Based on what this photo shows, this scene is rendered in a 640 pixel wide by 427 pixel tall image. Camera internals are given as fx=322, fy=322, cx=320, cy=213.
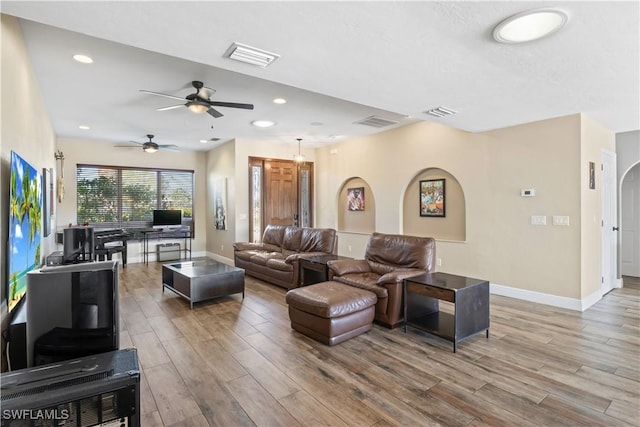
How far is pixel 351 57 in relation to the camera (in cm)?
260

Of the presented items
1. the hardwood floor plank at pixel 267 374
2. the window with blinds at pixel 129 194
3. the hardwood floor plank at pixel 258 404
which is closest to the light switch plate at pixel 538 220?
the hardwood floor plank at pixel 267 374

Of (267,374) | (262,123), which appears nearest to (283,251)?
(262,123)

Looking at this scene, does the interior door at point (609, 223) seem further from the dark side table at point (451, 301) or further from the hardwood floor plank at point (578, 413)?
the hardwood floor plank at point (578, 413)

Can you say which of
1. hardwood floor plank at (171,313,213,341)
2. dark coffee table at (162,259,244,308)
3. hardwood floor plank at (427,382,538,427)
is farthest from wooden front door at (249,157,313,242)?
hardwood floor plank at (427,382,538,427)

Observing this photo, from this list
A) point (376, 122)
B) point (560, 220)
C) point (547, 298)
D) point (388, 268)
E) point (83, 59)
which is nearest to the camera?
point (83, 59)

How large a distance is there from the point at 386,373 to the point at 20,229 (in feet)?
9.45

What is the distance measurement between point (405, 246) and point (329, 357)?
68.8 inches

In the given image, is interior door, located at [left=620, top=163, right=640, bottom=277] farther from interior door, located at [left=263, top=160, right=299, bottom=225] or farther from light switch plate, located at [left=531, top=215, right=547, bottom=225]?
interior door, located at [left=263, top=160, right=299, bottom=225]

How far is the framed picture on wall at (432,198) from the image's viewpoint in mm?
5906

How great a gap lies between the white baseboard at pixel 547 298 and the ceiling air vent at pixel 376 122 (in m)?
3.20

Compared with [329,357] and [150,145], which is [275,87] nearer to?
[329,357]

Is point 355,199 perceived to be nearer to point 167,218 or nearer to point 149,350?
point 167,218

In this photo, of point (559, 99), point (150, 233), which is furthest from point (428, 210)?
point (150, 233)

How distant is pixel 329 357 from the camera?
2.91 metres
